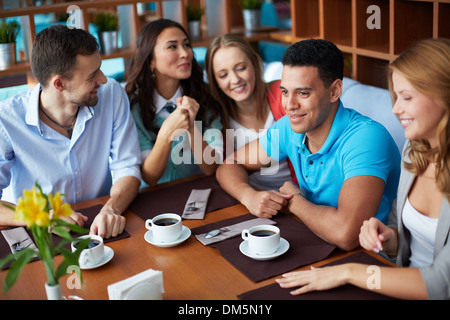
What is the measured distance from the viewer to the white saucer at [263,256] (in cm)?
137

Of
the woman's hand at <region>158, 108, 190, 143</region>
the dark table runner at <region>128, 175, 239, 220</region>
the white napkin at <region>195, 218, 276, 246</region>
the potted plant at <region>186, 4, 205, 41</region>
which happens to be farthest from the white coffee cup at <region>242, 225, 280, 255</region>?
the potted plant at <region>186, 4, 205, 41</region>

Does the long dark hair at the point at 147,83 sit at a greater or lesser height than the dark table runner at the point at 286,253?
greater

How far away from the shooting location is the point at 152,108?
237cm

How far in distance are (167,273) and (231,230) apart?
0.94 feet

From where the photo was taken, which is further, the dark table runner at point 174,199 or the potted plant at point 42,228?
the dark table runner at point 174,199

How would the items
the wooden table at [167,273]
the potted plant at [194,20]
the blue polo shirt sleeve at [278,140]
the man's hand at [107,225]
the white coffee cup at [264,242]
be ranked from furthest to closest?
the potted plant at [194,20]
the blue polo shirt sleeve at [278,140]
the man's hand at [107,225]
the white coffee cup at [264,242]
the wooden table at [167,273]

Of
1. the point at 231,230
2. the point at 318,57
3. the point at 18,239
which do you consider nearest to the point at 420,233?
the point at 231,230

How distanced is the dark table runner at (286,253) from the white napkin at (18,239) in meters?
0.51

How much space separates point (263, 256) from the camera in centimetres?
137

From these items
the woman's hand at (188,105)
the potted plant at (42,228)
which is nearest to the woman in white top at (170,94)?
the woman's hand at (188,105)

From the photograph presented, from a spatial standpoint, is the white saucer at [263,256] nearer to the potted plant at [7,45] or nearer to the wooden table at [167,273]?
the wooden table at [167,273]

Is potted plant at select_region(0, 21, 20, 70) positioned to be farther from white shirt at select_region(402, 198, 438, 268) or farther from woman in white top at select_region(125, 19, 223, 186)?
white shirt at select_region(402, 198, 438, 268)

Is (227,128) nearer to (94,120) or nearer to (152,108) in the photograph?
(152,108)
